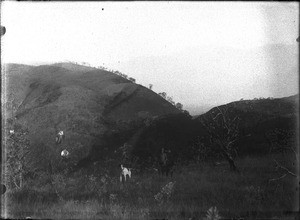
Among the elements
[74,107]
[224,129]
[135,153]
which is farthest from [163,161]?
[74,107]

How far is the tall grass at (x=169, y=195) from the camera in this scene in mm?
5723

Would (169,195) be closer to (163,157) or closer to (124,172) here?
(163,157)

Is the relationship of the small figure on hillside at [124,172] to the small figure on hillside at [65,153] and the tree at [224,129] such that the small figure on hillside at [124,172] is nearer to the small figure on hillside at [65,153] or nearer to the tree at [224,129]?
the small figure on hillside at [65,153]

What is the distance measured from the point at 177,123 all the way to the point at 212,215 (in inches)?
97.9

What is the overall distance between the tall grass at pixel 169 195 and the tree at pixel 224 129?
384 millimetres

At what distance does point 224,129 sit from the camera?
6.89 metres

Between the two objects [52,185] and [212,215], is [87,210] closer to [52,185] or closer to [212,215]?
[52,185]

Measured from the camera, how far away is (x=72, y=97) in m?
7.52

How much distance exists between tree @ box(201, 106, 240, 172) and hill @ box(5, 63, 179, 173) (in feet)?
3.52

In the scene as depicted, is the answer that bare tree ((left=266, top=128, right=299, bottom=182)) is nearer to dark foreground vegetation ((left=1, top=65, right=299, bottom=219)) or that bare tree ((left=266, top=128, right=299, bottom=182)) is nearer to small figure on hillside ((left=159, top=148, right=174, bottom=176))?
dark foreground vegetation ((left=1, top=65, right=299, bottom=219))

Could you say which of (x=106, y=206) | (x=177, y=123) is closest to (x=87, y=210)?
(x=106, y=206)

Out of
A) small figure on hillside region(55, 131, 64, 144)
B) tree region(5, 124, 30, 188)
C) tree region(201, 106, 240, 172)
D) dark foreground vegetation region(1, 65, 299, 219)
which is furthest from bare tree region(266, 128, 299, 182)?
tree region(5, 124, 30, 188)

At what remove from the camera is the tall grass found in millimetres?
5723

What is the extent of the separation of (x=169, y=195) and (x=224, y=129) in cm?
231
